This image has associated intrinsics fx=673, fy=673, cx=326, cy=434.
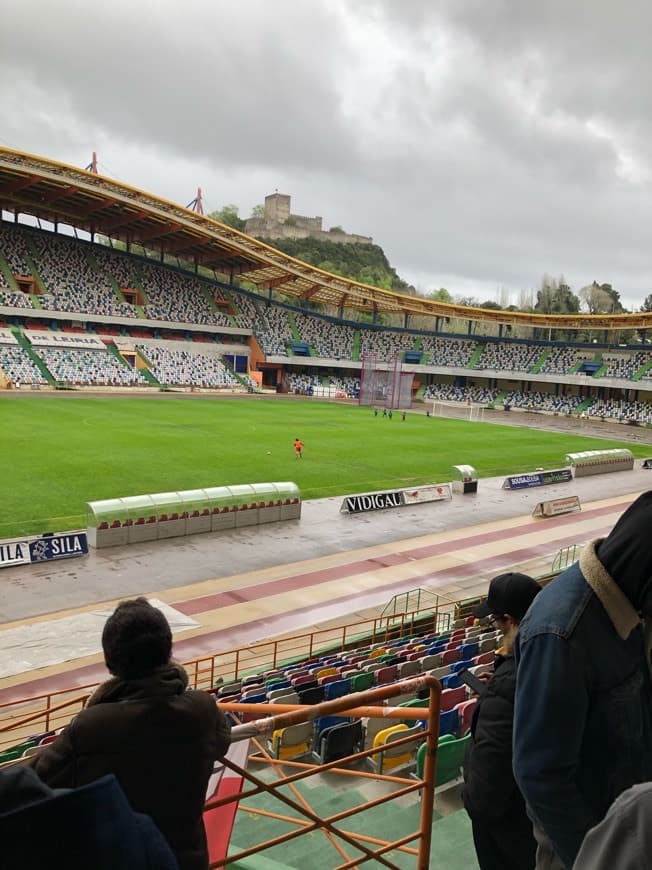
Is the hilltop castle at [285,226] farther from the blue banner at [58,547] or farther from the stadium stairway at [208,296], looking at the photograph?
the blue banner at [58,547]

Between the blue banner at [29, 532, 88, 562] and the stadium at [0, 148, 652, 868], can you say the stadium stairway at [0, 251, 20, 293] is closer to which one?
the stadium at [0, 148, 652, 868]

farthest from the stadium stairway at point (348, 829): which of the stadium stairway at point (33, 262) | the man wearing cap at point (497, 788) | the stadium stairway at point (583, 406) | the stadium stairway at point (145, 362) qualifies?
the stadium stairway at point (583, 406)

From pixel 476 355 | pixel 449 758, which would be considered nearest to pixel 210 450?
pixel 449 758

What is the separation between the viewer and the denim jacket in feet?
8.31

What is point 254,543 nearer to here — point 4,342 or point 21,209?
point 4,342

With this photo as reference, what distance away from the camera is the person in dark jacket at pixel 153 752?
2.50 m

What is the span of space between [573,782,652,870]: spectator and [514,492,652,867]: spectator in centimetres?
97

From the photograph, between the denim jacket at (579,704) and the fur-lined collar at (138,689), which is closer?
the denim jacket at (579,704)

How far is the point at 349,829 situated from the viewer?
215 inches

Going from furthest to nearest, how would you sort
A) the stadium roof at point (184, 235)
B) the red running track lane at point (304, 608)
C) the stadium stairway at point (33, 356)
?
the stadium stairway at point (33, 356) → the stadium roof at point (184, 235) → the red running track lane at point (304, 608)

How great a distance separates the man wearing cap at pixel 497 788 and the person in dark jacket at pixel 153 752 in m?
1.25

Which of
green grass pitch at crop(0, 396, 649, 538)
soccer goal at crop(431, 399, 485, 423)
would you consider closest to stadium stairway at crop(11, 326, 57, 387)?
green grass pitch at crop(0, 396, 649, 538)

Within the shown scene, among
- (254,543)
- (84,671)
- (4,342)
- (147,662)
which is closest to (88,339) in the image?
(4,342)

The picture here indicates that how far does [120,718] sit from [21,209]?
78585 mm
